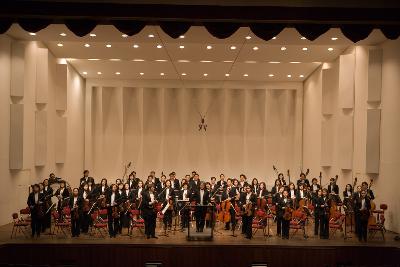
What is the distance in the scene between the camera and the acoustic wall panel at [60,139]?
17.2m

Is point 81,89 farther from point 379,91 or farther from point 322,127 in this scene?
point 379,91

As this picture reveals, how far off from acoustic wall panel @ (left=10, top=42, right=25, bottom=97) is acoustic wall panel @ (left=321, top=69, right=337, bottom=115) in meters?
11.3

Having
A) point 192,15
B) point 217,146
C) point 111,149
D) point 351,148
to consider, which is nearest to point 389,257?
point 351,148

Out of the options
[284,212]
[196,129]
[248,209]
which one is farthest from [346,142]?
[196,129]

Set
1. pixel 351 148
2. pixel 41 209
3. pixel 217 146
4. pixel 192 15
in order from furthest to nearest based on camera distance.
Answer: pixel 217 146 < pixel 351 148 < pixel 41 209 < pixel 192 15

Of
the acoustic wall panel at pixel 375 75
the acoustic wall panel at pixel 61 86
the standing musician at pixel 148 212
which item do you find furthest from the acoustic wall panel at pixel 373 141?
the acoustic wall panel at pixel 61 86

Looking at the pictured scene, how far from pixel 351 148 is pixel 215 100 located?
9.16 m

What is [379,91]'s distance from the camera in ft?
45.3

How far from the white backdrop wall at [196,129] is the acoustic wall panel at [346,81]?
6467 millimetres

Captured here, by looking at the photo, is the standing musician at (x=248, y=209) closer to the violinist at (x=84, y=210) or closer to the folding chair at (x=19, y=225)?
the violinist at (x=84, y=210)

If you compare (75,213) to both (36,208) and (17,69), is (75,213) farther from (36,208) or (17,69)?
(17,69)

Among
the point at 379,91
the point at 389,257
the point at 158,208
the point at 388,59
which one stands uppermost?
the point at 388,59

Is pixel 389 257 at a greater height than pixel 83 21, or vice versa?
pixel 83 21

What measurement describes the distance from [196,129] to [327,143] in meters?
7.39
